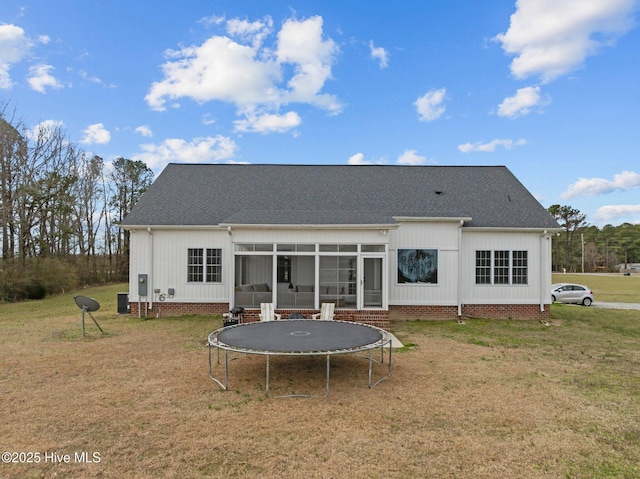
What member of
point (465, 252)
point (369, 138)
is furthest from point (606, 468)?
point (369, 138)

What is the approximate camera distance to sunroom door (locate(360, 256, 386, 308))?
12859mm

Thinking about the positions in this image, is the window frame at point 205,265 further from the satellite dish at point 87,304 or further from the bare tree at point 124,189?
the bare tree at point 124,189

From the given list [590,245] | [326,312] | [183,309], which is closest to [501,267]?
[326,312]

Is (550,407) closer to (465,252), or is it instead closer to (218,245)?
(465,252)

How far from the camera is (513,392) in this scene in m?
6.62

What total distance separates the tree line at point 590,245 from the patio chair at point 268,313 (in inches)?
2159

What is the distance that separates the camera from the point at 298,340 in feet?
24.7

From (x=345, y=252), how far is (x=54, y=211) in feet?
Result: 72.2

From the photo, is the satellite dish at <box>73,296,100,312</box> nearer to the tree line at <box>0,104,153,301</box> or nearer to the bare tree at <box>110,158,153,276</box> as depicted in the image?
the tree line at <box>0,104,153,301</box>

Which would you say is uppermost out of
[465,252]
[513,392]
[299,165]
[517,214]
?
[299,165]

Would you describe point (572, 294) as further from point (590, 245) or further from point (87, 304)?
point (590, 245)

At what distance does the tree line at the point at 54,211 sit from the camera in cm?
2233

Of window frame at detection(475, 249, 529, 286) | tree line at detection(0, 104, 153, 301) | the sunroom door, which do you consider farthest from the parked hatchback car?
tree line at detection(0, 104, 153, 301)

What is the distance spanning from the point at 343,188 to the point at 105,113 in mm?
14347
